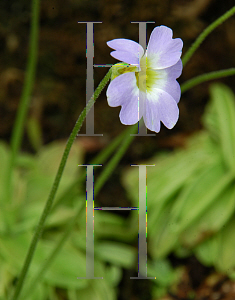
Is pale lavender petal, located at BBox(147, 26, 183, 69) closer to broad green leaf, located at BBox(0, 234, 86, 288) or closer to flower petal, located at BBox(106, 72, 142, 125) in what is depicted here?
flower petal, located at BBox(106, 72, 142, 125)

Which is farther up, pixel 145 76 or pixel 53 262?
pixel 145 76

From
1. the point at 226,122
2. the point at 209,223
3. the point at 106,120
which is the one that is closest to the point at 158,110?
the point at 209,223

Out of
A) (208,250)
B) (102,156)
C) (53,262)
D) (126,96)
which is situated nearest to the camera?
(126,96)

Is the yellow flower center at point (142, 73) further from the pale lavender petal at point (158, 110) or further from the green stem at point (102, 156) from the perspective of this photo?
the green stem at point (102, 156)

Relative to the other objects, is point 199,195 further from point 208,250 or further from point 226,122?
point 226,122

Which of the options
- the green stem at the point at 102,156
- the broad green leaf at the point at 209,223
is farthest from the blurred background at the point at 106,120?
the green stem at the point at 102,156

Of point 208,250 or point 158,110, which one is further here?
point 208,250

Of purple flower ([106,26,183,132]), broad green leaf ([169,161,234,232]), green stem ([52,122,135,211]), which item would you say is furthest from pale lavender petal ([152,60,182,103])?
broad green leaf ([169,161,234,232])
